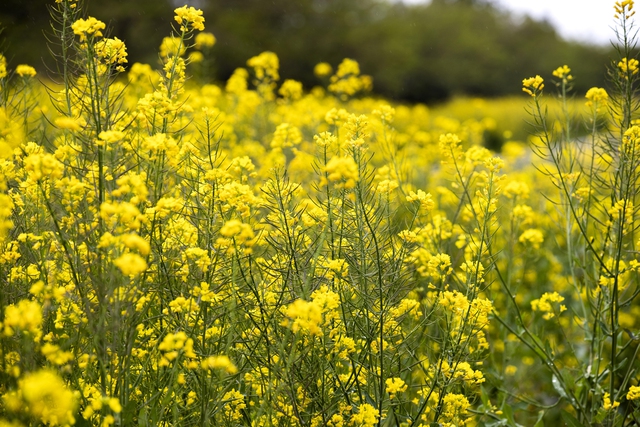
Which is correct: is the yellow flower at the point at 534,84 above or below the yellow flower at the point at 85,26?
above

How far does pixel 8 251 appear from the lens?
89.0 inches

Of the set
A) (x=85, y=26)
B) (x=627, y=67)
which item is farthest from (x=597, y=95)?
(x=85, y=26)

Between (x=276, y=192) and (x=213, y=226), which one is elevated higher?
(x=276, y=192)

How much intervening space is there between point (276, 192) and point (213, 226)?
0.28 metres

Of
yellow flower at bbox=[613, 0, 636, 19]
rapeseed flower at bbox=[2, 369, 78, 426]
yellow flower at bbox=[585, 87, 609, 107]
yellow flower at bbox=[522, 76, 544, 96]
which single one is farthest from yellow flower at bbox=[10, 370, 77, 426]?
yellow flower at bbox=[585, 87, 609, 107]

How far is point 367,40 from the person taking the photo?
893 inches

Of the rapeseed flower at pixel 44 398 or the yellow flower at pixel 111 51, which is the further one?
the yellow flower at pixel 111 51

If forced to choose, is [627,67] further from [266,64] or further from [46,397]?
[266,64]

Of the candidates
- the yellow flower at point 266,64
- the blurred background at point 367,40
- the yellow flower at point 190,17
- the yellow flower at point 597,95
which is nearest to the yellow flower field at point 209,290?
the yellow flower at point 190,17

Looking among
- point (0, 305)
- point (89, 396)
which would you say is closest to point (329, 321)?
point (89, 396)

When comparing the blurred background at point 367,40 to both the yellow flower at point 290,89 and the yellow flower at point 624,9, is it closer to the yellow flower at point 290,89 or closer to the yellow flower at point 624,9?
the yellow flower at point 290,89

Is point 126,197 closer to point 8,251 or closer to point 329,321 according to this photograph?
point 8,251

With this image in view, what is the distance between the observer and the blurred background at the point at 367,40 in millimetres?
16812

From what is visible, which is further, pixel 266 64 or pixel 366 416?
pixel 266 64
